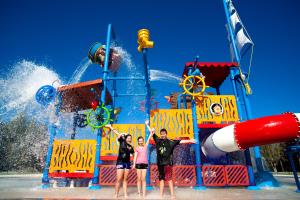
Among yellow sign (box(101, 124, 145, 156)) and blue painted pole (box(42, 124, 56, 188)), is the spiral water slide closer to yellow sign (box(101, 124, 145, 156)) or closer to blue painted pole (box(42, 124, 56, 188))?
yellow sign (box(101, 124, 145, 156))

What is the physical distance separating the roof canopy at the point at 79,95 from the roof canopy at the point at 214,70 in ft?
15.0

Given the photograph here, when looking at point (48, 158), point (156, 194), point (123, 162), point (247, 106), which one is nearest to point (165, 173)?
point (123, 162)

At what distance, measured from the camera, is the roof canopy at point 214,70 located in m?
10.7

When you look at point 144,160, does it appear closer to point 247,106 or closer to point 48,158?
point 48,158

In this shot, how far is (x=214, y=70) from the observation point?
1155 cm

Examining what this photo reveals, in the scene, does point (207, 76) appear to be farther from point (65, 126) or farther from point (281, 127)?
point (65, 126)

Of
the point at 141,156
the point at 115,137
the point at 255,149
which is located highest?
the point at 115,137

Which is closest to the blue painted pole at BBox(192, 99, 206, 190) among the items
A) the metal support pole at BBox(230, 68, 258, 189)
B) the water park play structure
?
the water park play structure

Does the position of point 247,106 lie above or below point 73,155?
above

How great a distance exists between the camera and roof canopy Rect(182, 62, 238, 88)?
10.7 m

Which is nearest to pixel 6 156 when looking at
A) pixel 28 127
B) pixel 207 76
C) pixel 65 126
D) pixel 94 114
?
pixel 28 127

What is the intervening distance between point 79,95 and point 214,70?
7.37 m

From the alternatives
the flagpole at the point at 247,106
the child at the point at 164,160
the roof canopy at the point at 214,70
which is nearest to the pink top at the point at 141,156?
the child at the point at 164,160

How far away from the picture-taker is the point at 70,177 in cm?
898
